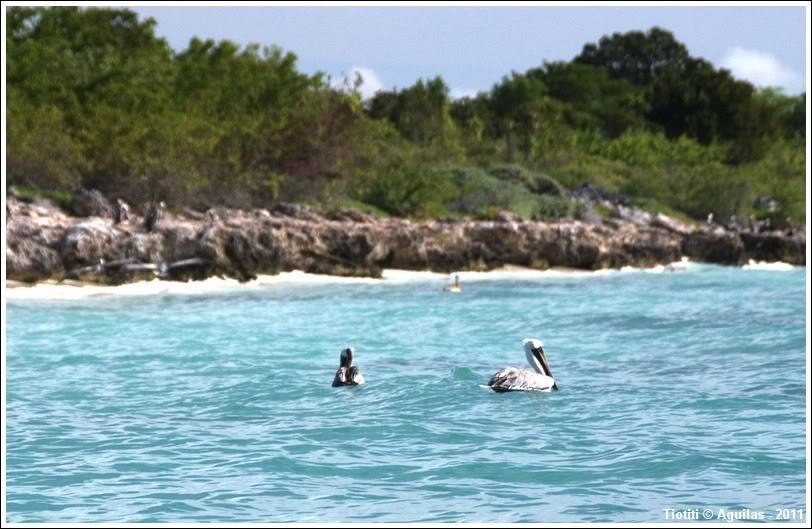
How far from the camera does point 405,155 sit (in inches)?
2282

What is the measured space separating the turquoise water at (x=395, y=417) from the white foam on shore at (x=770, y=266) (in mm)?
17793

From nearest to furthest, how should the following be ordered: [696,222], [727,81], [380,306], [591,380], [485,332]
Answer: [591,380], [485,332], [380,306], [696,222], [727,81]

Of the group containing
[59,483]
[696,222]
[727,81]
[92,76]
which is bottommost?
[59,483]

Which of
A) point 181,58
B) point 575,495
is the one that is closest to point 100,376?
point 575,495

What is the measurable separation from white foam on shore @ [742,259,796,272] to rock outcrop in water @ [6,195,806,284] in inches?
18.5

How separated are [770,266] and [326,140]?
1729cm

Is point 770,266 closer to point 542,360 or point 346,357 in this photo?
point 542,360

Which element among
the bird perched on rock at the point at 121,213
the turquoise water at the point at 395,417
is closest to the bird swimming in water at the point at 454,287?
the turquoise water at the point at 395,417

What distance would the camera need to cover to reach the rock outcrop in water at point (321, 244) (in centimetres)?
3366

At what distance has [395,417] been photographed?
47.3ft

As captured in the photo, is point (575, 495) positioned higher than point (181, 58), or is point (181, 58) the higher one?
point (181, 58)

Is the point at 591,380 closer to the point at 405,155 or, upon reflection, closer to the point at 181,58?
the point at 405,155

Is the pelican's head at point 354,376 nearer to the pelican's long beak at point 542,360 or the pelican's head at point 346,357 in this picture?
the pelican's head at point 346,357

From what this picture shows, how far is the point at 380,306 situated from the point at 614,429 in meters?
16.5
